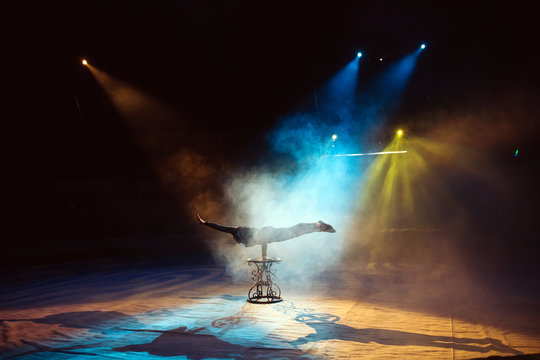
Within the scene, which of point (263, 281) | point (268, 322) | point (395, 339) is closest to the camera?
point (395, 339)

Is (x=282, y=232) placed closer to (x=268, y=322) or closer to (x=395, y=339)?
(x=268, y=322)

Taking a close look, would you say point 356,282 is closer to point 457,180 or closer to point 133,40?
point 457,180

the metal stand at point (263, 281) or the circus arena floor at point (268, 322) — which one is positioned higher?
the metal stand at point (263, 281)

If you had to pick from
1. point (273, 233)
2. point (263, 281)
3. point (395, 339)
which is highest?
point (273, 233)

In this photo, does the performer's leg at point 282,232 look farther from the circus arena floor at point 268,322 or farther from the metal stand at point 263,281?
the circus arena floor at point 268,322

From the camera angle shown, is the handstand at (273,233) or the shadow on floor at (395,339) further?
the handstand at (273,233)

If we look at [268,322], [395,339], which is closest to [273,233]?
[268,322]

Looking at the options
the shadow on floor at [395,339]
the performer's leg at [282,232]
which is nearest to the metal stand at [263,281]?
the performer's leg at [282,232]

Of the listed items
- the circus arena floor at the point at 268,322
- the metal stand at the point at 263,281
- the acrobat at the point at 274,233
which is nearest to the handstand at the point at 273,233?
Result: the acrobat at the point at 274,233

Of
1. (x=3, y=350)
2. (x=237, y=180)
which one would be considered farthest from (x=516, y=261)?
(x=3, y=350)

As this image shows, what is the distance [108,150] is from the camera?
1278 centimetres

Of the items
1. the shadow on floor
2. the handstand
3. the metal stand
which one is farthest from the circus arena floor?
the handstand

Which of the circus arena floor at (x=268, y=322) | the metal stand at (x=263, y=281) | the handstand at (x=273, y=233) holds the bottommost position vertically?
the circus arena floor at (x=268, y=322)

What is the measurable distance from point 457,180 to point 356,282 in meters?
5.53
